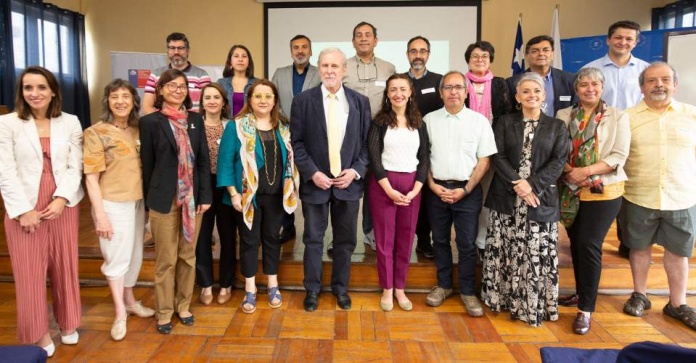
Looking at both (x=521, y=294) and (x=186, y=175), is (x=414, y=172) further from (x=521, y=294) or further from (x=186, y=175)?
(x=186, y=175)

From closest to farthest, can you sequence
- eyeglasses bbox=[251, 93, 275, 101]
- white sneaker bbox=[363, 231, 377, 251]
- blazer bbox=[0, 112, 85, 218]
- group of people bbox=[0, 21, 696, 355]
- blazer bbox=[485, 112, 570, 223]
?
blazer bbox=[0, 112, 85, 218], group of people bbox=[0, 21, 696, 355], blazer bbox=[485, 112, 570, 223], eyeglasses bbox=[251, 93, 275, 101], white sneaker bbox=[363, 231, 377, 251]

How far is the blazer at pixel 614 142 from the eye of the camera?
2590 millimetres

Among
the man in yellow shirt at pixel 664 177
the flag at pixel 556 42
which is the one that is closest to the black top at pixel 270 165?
the man in yellow shirt at pixel 664 177

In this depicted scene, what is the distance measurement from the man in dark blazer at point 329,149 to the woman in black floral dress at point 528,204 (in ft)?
2.75

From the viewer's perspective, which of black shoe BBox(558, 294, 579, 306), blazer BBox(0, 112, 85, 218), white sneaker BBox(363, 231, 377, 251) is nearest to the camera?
blazer BBox(0, 112, 85, 218)

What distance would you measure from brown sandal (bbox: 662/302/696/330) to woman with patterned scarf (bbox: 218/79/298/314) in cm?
243

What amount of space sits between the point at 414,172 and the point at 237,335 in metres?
1.40

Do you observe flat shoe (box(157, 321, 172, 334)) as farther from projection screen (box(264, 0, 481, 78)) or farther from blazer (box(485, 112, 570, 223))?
projection screen (box(264, 0, 481, 78))

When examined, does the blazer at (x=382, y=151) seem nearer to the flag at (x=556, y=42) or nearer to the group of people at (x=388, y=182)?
the group of people at (x=388, y=182)

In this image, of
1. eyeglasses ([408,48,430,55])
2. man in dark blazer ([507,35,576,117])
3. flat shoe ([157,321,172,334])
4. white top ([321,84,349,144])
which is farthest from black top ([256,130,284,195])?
man in dark blazer ([507,35,576,117])

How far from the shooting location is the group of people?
2457mm

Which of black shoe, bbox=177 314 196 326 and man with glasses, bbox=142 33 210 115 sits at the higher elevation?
man with glasses, bbox=142 33 210 115

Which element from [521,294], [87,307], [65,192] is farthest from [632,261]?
[87,307]

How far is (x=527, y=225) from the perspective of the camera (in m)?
2.63
